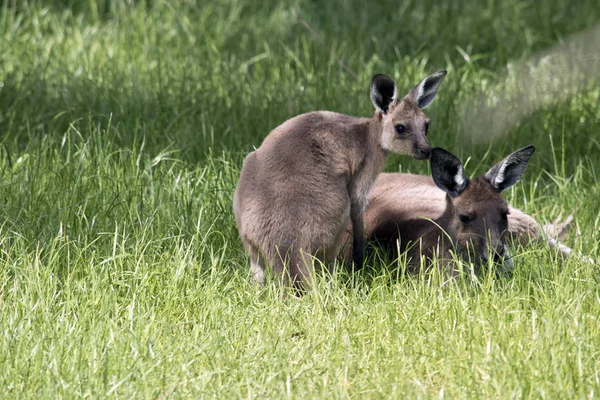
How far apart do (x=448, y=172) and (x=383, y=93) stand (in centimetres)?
58

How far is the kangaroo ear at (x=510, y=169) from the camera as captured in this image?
5344mm

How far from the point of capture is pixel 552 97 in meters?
7.77

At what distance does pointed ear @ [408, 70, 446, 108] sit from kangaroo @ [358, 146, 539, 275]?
44cm

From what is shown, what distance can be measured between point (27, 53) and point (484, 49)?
13.4ft

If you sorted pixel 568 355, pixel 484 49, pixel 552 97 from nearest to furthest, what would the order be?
pixel 568 355, pixel 552 97, pixel 484 49

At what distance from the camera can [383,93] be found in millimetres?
5520

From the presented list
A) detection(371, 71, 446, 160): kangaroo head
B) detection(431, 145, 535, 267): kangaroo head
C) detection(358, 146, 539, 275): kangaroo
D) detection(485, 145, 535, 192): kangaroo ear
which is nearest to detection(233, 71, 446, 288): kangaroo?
detection(371, 71, 446, 160): kangaroo head

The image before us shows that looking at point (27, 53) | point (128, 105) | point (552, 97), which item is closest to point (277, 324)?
point (128, 105)

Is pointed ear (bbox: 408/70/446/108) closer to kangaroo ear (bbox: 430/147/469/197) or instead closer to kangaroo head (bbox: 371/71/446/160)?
kangaroo head (bbox: 371/71/446/160)

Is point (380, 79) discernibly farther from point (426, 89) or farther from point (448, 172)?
point (448, 172)

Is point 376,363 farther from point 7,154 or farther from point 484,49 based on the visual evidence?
point 484,49

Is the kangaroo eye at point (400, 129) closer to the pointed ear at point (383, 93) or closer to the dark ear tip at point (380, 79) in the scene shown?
the pointed ear at point (383, 93)

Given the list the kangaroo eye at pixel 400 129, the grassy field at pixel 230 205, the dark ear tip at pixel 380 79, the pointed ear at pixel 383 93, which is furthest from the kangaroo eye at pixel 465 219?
the dark ear tip at pixel 380 79

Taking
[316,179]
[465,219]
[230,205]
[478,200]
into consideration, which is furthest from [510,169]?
[230,205]
